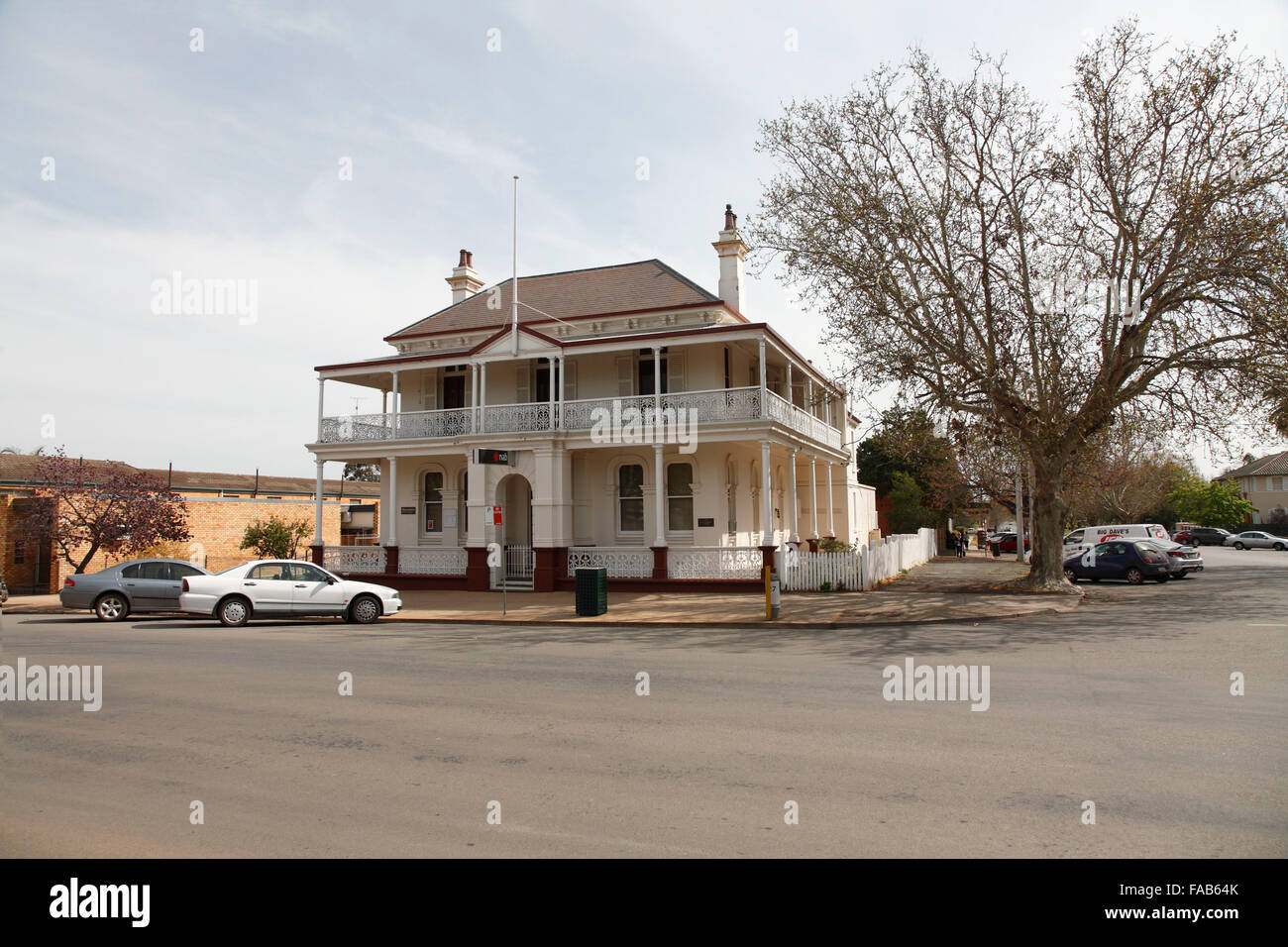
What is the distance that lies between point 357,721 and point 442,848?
142 inches

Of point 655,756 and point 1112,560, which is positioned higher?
point 1112,560

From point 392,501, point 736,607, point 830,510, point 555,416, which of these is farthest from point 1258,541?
point 392,501

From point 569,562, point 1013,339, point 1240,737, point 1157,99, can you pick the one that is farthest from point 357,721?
point 1157,99

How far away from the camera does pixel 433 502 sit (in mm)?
28484

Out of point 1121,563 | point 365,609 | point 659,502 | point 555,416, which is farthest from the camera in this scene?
point 1121,563

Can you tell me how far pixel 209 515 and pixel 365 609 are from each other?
58.6 ft

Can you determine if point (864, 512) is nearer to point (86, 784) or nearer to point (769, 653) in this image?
point (769, 653)

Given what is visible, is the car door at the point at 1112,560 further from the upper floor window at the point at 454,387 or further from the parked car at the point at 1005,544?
the upper floor window at the point at 454,387

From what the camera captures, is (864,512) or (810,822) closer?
(810,822)

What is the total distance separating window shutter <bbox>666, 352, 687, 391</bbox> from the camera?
82.4 ft

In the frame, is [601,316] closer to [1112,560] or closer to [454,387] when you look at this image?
[454,387]

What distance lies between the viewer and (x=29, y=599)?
25109 millimetres

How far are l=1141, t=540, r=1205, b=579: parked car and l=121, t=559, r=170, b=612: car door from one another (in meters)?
28.5

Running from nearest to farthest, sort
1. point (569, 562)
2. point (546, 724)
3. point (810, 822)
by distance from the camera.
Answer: point (810, 822)
point (546, 724)
point (569, 562)
